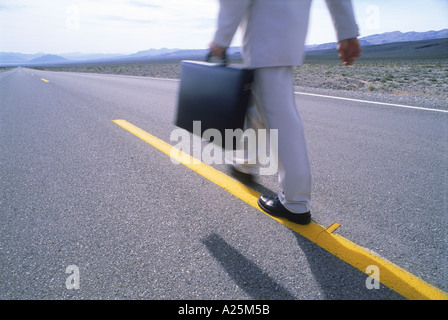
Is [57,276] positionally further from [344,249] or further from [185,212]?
[344,249]

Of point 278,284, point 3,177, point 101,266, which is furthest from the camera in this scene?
point 3,177

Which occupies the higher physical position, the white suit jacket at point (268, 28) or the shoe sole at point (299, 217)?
the white suit jacket at point (268, 28)

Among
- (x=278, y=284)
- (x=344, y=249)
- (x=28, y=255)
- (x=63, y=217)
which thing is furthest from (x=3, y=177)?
(x=344, y=249)

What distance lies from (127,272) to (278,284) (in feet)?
2.40

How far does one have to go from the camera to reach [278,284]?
1246 millimetres

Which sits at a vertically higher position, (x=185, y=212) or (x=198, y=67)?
(x=198, y=67)

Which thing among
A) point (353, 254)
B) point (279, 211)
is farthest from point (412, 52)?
point (353, 254)

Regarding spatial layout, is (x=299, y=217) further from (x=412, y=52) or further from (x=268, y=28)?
(x=412, y=52)

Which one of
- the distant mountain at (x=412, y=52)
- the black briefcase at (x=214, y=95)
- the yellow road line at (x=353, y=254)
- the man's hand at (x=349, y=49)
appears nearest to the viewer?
the yellow road line at (x=353, y=254)

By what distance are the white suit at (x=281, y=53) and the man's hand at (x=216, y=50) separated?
25 mm

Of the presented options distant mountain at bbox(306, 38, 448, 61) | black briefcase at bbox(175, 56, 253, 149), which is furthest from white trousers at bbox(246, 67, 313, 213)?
distant mountain at bbox(306, 38, 448, 61)

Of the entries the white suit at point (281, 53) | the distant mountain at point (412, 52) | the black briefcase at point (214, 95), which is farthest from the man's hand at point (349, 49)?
the distant mountain at point (412, 52)

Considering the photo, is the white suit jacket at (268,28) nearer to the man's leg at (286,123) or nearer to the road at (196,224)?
the man's leg at (286,123)

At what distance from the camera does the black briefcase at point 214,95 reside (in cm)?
134
